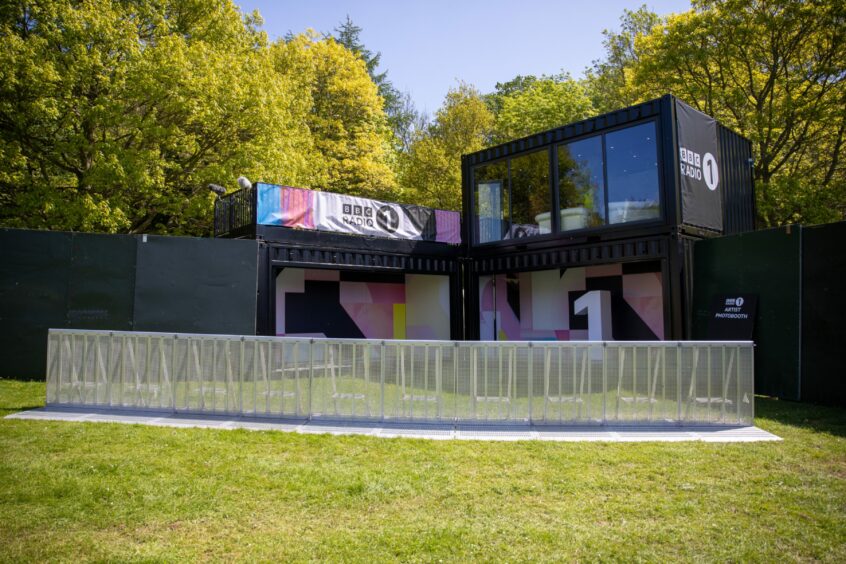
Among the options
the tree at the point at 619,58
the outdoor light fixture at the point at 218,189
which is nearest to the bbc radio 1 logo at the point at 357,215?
the outdoor light fixture at the point at 218,189

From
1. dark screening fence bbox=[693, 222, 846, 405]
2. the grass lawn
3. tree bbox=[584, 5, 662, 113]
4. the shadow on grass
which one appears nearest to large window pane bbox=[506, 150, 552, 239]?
dark screening fence bbox=[693, 222, 846, 405]

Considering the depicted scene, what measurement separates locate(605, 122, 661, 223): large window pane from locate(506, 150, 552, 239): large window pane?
1694 millimetres

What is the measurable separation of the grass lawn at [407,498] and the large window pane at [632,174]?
6318 mm

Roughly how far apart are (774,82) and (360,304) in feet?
52.6

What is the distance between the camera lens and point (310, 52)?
26375 mm

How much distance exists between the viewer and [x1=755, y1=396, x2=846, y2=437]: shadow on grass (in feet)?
22.5

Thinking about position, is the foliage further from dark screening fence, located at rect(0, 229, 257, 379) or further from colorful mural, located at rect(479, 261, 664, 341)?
dark screening fence, located at rect(0, 229, 257, 379)

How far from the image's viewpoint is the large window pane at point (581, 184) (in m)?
12.3

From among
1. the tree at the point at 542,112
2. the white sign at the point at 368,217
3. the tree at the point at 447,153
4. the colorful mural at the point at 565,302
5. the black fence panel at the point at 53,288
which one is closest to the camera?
the black fence panel at the point at 53,288

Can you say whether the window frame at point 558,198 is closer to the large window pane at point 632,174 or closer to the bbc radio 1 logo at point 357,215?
the large window pane at point 632,174

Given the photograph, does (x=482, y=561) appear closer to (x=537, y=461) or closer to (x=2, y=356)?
(x=537, y=461)

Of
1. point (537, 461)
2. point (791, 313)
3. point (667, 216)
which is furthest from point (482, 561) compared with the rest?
point (667, 216)

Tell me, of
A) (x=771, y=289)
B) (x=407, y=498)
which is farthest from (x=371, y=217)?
(x=407, y=498)

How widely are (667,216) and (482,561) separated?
31.3ft
